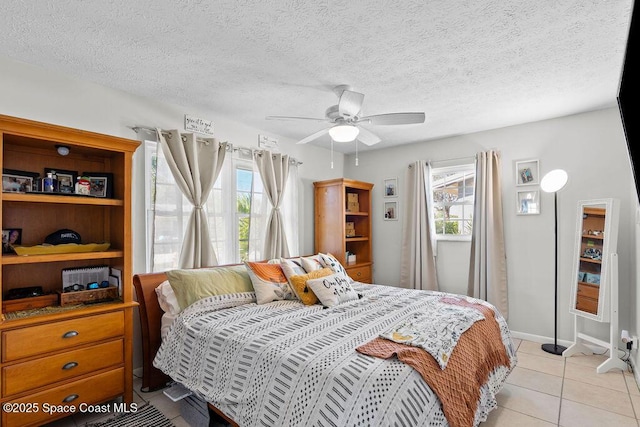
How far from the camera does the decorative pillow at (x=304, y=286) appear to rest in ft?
8.88

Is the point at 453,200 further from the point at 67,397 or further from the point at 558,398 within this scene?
the point at 67,397

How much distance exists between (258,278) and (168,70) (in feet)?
5.83

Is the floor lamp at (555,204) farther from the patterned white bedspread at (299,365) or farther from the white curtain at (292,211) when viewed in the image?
the white curtain at (292,211)

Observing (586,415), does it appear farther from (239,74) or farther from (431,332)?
(239,74)

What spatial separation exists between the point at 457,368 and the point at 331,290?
1.16 meters

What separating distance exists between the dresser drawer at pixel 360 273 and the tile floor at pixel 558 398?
2030 mm

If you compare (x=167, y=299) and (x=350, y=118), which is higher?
(x=350, y=118)

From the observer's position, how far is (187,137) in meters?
3.13

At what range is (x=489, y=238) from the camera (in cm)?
378

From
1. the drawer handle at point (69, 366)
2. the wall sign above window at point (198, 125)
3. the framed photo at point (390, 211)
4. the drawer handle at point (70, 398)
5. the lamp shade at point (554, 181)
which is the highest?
the wall sign above window at point (198, 125)

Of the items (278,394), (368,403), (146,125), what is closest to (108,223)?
(146,125)

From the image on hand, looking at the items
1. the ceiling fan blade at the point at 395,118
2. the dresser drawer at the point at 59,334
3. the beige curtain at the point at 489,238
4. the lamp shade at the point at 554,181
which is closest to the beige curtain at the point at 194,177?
the dresser drawer at the point at 59,334

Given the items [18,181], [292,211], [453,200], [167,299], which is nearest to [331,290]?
[167,299]

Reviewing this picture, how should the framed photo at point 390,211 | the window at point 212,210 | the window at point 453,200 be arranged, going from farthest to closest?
the framed photo at point 390,211 → the window at point 453,200 → the window at point 212,210
